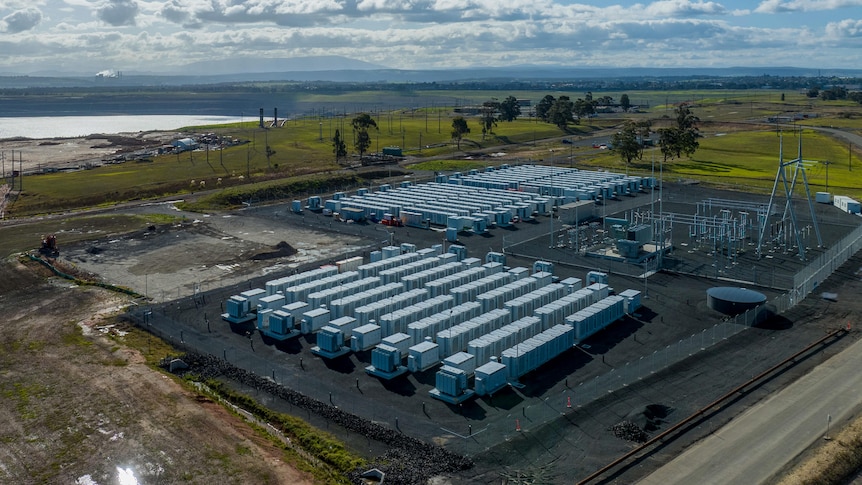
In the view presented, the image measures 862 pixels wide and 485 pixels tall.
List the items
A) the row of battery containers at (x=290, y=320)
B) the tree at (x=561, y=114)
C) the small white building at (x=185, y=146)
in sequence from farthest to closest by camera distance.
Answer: the tree at (x=561, y=114), the small white building at (x=185, y=146), the row of battery containers at (x=290, y=320)

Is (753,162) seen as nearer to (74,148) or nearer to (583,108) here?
(583,108)

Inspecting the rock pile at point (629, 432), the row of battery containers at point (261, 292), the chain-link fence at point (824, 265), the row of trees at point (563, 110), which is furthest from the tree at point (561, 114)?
the rock pile at point (629, 432)

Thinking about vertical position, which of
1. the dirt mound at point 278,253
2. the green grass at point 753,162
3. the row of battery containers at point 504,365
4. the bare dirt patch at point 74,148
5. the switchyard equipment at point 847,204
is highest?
the bare dirt patch at point 74,148

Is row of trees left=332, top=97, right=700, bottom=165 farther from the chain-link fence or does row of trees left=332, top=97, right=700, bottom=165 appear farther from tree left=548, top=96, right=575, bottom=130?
the chain-link fence

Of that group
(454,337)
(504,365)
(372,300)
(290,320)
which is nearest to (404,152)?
(372,300)

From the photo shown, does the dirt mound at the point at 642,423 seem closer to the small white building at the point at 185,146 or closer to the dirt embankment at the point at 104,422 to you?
the dirt embankment at the point at 104,422

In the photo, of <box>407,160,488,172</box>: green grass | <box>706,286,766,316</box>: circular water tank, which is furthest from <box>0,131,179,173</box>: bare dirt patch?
<box>706,286,766,316</box>: circular water tank
